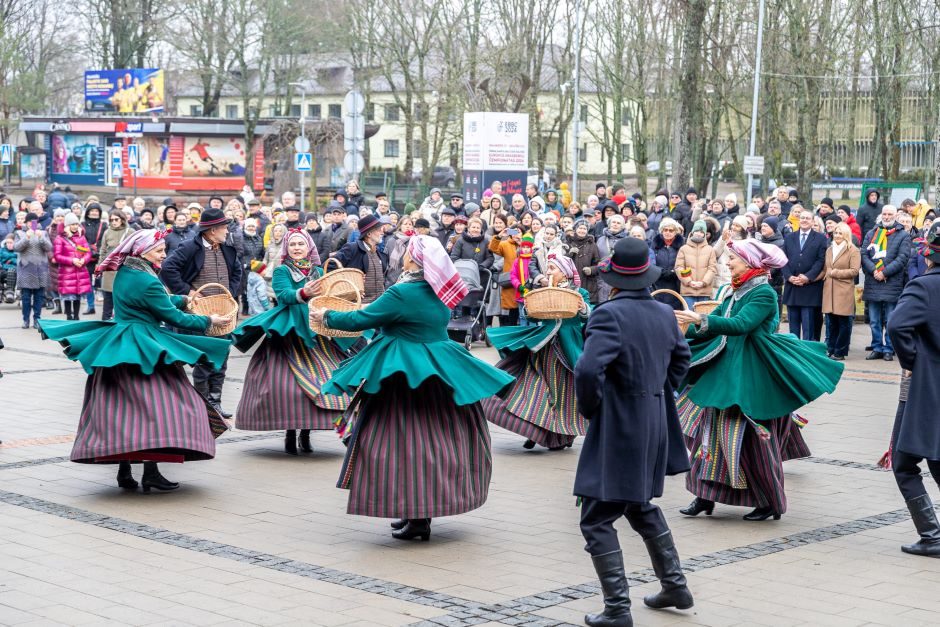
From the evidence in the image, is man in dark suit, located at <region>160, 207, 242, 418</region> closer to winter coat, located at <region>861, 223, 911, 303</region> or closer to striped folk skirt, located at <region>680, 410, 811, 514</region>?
striped folk skirt, located at <region>680, 410, 811, 514</region>

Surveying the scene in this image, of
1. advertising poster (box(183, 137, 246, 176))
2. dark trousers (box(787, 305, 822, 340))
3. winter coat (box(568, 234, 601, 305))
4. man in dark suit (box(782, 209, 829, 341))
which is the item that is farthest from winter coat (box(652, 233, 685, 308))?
advertising poster (box(183, 137, 246, 176))

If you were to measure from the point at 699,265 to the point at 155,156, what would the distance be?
44.0m

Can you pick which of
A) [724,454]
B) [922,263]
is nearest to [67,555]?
[724,454]

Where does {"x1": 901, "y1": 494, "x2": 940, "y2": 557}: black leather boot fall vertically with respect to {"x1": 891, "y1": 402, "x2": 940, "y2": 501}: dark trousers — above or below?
below

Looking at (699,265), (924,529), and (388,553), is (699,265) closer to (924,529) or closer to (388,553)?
(924,529)

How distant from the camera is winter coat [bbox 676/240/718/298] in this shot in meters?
16.0

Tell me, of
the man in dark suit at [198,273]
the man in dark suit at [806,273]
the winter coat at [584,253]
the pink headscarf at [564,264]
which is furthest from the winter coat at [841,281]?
the man in dark suit at [198,273]

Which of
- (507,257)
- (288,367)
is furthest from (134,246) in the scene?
(507,257)

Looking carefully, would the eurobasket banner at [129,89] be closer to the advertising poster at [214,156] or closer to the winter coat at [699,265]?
the advertising poster at [214,156]

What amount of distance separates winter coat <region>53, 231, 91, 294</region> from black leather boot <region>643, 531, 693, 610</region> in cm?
1562

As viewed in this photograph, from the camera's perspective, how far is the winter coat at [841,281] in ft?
53.5

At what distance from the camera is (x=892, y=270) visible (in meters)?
16.3

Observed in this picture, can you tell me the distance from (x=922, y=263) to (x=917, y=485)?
30.3 feet

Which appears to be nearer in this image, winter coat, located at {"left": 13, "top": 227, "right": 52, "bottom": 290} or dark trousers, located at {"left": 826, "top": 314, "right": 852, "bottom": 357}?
dark trousers, located at {"left": 826, "top": 314, "right": 852, "bottom": 357}
